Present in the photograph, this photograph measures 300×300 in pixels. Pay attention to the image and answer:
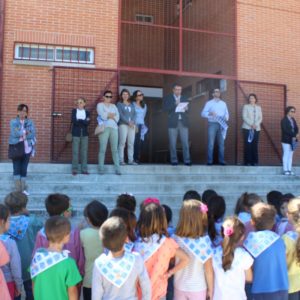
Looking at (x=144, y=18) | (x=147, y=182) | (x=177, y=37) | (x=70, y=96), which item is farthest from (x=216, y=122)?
(x=144, y=18)

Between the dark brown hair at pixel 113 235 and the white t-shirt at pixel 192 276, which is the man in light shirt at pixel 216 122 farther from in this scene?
the dark brown hair at pixel 113 235

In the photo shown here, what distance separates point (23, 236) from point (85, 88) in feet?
22.0

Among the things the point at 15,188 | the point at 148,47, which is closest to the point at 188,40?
the point at 148,47

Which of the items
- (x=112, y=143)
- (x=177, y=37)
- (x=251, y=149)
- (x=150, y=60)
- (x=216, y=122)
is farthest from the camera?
(x=150, y=60)

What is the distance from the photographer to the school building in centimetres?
978

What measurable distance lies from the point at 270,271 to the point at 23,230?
2.06 m

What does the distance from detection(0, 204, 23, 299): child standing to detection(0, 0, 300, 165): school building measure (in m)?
6.59

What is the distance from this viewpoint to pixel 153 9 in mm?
14883

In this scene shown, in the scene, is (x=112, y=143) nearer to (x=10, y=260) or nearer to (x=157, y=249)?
→ (x=10, y=260)

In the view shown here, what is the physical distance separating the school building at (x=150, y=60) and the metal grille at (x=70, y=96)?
2cm

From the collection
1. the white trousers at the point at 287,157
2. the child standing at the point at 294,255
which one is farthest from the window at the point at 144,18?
the child standing at the point at 294,255

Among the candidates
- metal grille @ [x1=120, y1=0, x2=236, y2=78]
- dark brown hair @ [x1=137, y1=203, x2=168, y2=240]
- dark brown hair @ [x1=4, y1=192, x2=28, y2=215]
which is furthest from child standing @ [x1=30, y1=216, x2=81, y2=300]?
metal grille @ [x1=120, y1=0, x2=236, y2=78]

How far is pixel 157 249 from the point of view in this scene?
3.11 meters

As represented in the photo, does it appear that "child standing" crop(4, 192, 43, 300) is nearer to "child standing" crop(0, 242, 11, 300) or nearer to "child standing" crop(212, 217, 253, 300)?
"child standing" crop(0, 242, 11, 300)
